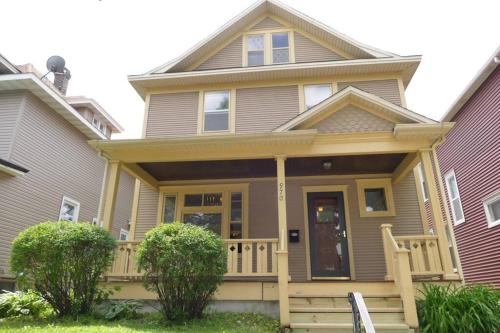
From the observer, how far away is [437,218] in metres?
6.15

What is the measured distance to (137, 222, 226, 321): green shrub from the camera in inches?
206

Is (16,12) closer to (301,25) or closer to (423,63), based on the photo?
(301,25)

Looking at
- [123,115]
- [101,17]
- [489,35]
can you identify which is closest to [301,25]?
[489,35]

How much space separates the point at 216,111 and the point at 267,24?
11.5ft

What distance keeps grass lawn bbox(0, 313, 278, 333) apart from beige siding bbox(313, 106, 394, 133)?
3867 millimetres

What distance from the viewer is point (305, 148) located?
6887 mm

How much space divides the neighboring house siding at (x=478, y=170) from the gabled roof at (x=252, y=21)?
3584 mm

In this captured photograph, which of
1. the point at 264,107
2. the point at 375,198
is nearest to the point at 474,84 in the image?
the point at 375,198

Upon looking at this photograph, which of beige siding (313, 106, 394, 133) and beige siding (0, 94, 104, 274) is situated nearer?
beige siding (313, 106, 394, 133)

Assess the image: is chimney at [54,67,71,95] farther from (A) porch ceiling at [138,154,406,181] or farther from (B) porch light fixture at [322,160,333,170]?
(B) porch light fixture at [322,160,333,170]

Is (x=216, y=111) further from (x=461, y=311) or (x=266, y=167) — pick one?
(x=461, y=311)

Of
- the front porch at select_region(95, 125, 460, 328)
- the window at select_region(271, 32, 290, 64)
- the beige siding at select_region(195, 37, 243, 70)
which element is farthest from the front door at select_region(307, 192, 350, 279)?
the beige siding at select_region(195, 37, 243, 70)

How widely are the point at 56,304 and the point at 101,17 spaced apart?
4676 mm

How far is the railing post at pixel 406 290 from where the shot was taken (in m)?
4.86
